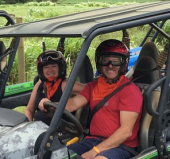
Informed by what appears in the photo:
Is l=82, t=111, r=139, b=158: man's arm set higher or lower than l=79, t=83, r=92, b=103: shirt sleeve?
lower

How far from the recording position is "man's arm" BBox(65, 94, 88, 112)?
3137 mm

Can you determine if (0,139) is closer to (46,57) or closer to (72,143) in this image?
(72,143)

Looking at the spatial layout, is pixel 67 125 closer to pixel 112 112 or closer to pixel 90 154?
pixel 90 154

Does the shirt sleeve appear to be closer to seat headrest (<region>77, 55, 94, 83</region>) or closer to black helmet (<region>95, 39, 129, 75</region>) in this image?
black helmet (<region>95, 39, 129, 75</region>)

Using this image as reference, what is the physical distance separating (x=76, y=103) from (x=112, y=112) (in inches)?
14.8

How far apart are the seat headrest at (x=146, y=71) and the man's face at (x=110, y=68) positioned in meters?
0.50

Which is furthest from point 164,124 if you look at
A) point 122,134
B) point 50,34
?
point 50,34

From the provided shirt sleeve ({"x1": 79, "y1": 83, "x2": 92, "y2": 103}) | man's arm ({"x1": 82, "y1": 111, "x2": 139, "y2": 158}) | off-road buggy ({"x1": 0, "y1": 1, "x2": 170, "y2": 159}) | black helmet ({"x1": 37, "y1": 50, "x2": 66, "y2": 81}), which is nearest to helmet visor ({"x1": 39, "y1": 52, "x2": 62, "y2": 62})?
black helmet ({"x1": 37, "y1": 50, "x2": 66, "y2": 81})

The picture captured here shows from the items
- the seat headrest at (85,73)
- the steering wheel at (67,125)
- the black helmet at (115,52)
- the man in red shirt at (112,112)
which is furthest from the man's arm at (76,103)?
the seat headrest at (85,73)

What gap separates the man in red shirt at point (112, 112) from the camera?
278cm

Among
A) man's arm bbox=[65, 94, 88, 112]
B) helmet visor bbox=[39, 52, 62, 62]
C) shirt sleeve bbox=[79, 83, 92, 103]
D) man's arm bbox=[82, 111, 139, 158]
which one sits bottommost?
man's arm bbox=[82, 111, 139, 158]

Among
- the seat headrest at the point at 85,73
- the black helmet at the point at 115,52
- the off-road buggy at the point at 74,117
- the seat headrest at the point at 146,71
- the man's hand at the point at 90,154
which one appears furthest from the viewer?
the seat headrest at the point at 85,73

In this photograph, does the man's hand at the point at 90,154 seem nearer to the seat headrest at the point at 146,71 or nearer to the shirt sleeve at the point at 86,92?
the shirt sleeve at the point at 86,92

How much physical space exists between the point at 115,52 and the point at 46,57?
0.77m
